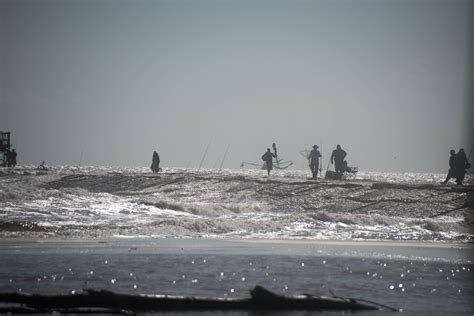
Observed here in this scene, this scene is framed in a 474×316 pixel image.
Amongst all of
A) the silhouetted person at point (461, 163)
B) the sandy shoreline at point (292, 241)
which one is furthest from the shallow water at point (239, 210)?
the silhouetted person at point (461, 163)

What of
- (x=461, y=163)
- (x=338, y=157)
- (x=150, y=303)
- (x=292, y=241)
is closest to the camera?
(x=150, y=303)

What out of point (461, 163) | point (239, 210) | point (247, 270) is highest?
point (461, 163)

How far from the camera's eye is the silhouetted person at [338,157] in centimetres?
4693

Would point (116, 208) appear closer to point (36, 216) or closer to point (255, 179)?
point (36, 216)

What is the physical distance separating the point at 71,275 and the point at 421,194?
25163mm

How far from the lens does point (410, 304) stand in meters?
13.3

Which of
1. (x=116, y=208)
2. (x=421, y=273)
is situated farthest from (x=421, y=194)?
(x=421, y=273)

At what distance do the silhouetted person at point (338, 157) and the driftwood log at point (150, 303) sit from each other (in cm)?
3423

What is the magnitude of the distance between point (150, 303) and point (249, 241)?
11738mm

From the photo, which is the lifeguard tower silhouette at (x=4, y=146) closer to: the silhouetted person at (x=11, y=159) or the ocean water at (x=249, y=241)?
the silhouetted person at (x=11, y=159)

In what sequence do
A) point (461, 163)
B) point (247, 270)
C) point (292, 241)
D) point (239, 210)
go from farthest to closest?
1. point (461, 163)
2. point (239, 210)
3. point (292, 241)
4. point (247, 270)

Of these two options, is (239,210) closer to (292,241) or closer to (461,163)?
(292,241)

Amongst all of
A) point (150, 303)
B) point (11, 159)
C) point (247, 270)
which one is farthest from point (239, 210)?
point (11, 159)

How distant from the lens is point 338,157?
47.5 metres
